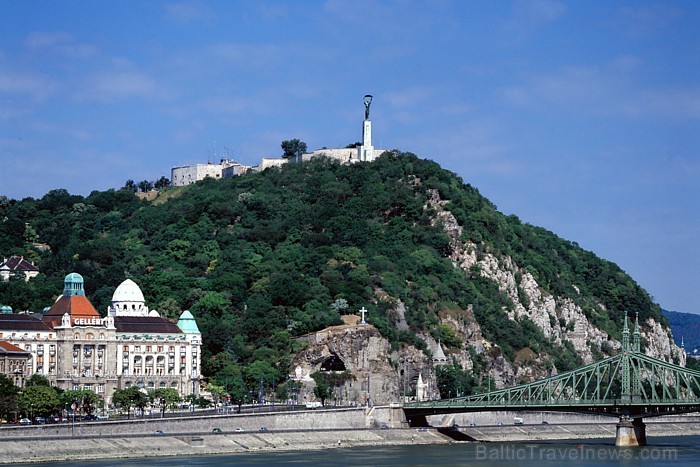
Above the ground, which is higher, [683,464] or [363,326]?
[363,326]

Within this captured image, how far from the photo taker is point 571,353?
7254 inches

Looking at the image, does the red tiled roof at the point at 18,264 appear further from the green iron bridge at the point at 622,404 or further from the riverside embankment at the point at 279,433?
the green iron bridge at the point at 622,404

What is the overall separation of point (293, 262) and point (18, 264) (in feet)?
113

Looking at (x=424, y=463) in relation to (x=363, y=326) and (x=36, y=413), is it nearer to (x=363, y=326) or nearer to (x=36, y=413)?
(x=36, y=413)

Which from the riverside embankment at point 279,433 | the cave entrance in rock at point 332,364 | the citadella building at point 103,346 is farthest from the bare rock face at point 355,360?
the riverside embankment at point 279,433

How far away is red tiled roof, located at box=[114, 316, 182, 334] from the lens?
470 feet

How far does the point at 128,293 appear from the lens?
507 feet

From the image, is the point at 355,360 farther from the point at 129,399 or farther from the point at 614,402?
the point at 614,402

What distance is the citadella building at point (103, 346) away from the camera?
137 meters

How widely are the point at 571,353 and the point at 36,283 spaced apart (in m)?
65.3

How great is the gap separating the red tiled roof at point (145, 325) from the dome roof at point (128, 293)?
7837mm

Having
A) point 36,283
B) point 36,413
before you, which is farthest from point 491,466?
point 36,283

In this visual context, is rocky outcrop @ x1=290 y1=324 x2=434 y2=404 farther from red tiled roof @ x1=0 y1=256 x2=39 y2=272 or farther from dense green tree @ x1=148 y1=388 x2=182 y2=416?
red tiled roof @ x1=0 y1=256 x2=39 y2=272

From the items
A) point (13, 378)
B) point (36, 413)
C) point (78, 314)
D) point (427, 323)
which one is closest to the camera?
point (36, 413)
